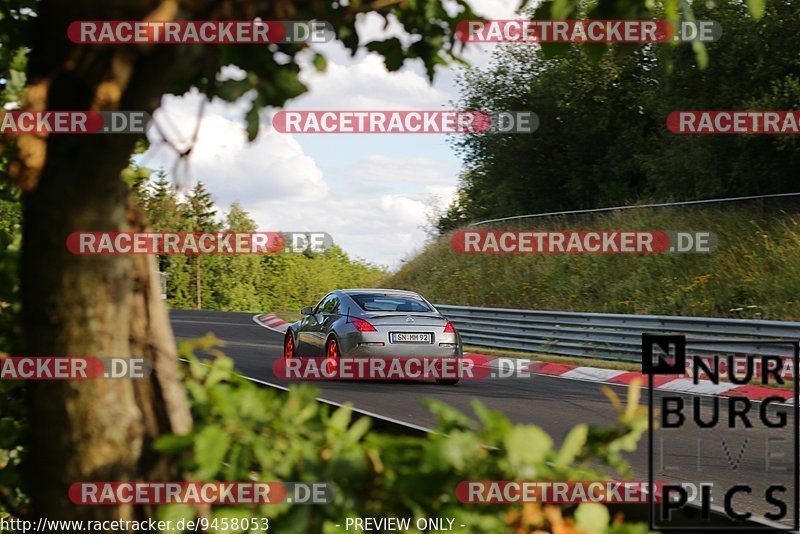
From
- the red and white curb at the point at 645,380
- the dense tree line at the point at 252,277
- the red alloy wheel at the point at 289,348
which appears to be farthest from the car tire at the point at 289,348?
the dense tree line at the point at 252,277

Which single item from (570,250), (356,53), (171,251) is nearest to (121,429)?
(356,53)

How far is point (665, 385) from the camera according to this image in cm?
1612

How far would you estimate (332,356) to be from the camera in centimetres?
1611

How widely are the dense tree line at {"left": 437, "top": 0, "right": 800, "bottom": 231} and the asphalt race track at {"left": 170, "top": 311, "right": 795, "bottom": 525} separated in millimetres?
10748

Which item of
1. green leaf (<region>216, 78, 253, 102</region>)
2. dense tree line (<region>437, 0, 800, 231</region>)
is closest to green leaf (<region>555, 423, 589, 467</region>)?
green leaf (<region>216, 78, 253, 102</region>)

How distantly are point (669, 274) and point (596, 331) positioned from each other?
6457 mm

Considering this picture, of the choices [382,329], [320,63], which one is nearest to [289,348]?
[382,329]

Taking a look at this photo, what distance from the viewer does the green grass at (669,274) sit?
2356 cm

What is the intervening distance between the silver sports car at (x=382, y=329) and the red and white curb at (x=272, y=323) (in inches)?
595

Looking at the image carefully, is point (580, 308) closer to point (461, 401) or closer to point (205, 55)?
point (461, 401)

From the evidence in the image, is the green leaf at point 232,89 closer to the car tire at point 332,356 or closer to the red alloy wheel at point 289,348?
the car tire at point 332,356

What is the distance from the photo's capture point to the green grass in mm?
23562

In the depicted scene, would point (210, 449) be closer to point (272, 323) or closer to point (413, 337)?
point (413, 337)

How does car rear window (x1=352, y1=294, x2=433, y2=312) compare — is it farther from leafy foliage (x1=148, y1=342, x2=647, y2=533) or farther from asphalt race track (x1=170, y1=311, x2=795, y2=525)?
leafy foliage (x1=148, y1=342, x2=647, y2=533)
